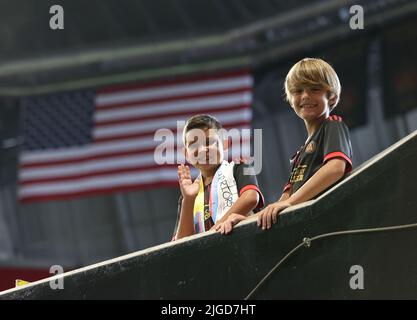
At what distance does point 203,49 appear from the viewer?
17.2 meters

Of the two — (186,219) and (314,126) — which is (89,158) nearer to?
(186,219)

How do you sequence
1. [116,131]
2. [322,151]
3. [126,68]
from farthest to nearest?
[126,68]
[116,131]
[322,151]

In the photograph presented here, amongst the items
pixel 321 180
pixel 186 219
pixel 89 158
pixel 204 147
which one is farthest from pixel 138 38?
pixel 321 180

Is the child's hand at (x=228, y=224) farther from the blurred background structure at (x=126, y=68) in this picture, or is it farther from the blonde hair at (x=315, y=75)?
the blurred background structure at (x=126, y=68)

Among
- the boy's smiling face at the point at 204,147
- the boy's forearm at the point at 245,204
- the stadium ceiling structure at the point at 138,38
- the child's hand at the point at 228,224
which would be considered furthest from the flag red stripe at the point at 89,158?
the child's hand at the point at 228,224

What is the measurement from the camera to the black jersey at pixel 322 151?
146 inches

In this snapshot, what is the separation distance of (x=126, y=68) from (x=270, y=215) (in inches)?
561

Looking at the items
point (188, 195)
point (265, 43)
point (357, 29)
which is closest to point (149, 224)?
point (265, 43)

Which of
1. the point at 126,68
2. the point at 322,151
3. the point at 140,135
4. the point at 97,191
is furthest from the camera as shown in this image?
the point at 126,68

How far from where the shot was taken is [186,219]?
14.1 feet
